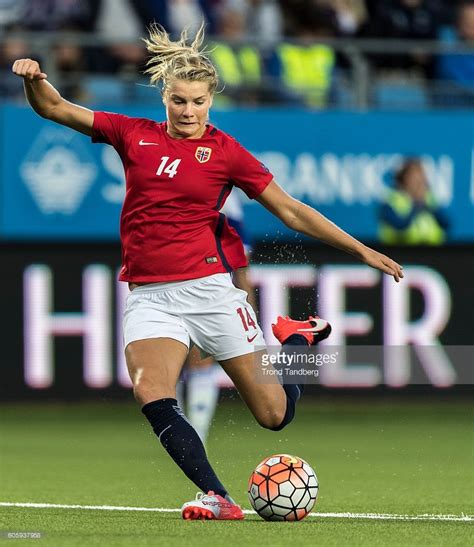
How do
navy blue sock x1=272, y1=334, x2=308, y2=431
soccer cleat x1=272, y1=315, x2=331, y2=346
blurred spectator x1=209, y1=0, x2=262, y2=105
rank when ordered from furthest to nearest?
blurred spectator x1=209, y1=0, x2=262, y2=105 → soccer cleat x1=272, y1=315, x2=331, y2=346 → navy blue sock x1=272, y1=334, x2=308, y2=431

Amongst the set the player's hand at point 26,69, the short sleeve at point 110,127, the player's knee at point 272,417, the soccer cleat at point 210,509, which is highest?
the player's hand at point 26,69

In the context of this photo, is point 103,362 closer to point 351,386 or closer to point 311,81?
point 351,386

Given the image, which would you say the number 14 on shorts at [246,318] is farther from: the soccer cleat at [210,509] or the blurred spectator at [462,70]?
the blurred spectator at [462,70]

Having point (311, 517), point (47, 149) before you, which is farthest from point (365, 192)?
point (311, 517)

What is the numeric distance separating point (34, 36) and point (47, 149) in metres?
1.05

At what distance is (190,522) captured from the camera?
7.15 m

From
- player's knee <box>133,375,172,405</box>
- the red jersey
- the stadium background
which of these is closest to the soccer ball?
player's knee <box>133,375,172,405</box>

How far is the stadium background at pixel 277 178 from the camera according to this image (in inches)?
575

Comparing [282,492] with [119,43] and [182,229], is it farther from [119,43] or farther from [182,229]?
[119,43]

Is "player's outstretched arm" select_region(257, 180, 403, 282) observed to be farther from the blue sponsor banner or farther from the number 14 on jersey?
the blue sponsor banner

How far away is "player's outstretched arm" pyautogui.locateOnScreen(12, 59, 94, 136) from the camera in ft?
23.8

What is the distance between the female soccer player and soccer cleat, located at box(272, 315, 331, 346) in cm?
66

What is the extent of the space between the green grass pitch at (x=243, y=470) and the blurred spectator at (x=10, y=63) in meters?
2.90

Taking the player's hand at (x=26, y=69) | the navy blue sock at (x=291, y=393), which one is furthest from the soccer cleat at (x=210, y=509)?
the player's hand at (x=26, y=69)
